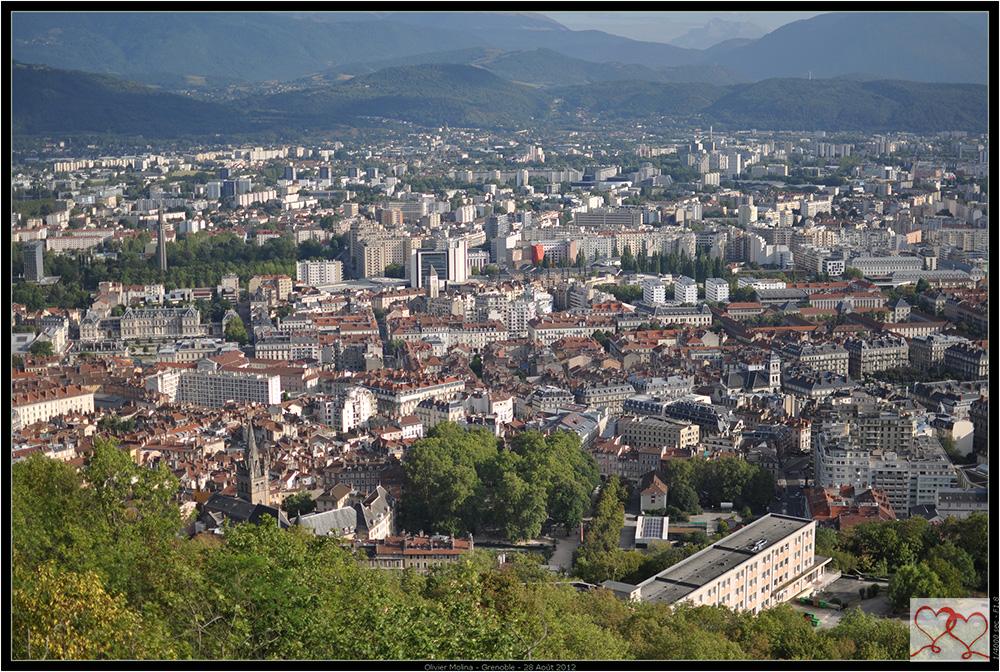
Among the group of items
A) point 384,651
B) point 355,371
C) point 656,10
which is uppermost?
point 656,10

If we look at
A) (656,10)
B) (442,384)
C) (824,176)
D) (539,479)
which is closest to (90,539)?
(656,10)

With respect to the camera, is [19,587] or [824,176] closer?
[19,587]

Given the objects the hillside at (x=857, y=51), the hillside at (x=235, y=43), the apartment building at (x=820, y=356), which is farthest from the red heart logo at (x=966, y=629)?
the hillside at (x=235, y=43)

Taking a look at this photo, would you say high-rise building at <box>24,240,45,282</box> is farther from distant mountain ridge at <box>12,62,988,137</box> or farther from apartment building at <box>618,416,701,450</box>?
distant mountain ridge at <box>12,62,988,137</box>

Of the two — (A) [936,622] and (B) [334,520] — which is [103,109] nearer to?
(B) [334,520]

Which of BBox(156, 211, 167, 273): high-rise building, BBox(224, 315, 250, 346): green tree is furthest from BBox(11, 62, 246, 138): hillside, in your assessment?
BBox(224, 315, 250, 346): green tree

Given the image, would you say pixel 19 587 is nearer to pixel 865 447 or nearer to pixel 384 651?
pixel 384 651
